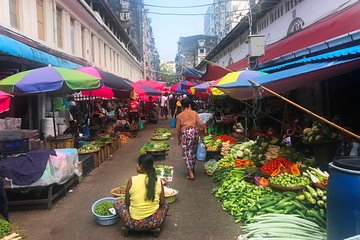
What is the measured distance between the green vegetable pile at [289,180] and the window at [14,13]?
9085mm

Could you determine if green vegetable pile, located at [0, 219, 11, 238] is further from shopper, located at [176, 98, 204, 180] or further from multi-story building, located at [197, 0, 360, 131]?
multi-story building, located at [197, 0, 360, 131]

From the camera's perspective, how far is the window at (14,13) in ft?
35.5

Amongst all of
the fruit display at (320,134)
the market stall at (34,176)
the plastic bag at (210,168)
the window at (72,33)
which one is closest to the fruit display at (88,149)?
the market stall at (34,176)

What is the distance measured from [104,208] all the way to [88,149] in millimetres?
4742

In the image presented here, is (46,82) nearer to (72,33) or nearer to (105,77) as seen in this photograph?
(105,77)

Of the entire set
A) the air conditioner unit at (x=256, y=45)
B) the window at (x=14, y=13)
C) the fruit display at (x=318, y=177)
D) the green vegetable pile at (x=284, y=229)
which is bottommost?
the green vegetable pile at (x=284, y=229)

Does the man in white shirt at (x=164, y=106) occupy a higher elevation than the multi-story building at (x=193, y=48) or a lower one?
lower

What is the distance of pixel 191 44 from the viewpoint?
96.5m

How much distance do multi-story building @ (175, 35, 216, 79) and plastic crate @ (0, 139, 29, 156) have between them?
6354 cm

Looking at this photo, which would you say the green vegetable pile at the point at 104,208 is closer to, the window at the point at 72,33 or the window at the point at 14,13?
the window at the point at 14,13

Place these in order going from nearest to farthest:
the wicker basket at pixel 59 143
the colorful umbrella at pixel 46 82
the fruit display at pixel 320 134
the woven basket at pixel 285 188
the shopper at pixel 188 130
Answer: the woven basket at pixel 285 188
the fruit display at pixel 320 134
the colorful umbrella at pixel 46 82
the shopper at pixel 188 130
the wicker basket at pixel 59 143

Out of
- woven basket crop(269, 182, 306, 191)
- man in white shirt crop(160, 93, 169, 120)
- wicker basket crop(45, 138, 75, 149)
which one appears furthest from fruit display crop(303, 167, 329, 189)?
man in white shirt crop(160, 93, 169, 120)

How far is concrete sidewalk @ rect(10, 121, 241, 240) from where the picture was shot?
17.3ft

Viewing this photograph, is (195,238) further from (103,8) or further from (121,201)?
(103,8)
